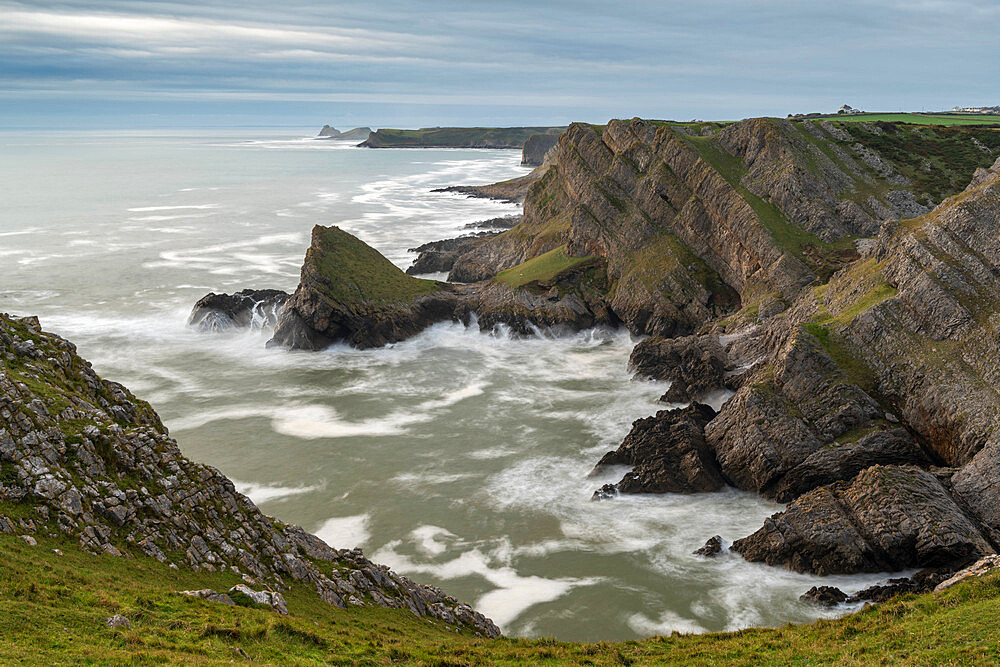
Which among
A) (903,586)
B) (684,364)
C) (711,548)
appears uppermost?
(684,364)

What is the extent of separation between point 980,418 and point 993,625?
17.6m

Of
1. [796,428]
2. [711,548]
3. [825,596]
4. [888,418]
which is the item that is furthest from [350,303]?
[825,596]

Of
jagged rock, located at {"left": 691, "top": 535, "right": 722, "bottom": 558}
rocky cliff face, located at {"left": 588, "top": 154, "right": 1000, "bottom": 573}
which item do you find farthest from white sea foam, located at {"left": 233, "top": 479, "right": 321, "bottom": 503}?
jagged rock, located at {"left": 691, "top": 535, "right": 722, "bottom": 558}

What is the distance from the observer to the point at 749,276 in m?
62.4

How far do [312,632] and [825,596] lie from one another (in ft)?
68.4

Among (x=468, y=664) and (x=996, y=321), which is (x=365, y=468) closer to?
(x=468, y=664)

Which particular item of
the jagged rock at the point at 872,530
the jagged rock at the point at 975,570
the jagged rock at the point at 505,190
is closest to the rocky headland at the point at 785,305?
the jagged rock at the point at 872,530

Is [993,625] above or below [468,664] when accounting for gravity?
above

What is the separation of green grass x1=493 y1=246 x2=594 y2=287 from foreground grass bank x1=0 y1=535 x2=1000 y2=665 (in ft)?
164

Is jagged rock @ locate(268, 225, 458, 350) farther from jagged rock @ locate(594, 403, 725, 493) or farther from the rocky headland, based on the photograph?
jagged rock @ locate(594, 403, 725, 493)

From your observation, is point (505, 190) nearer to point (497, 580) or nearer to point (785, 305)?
point (785, 305)

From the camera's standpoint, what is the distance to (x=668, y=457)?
4022 cm

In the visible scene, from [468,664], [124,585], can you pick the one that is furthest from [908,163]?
[124,585]

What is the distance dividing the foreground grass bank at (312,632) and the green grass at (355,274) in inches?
1828
